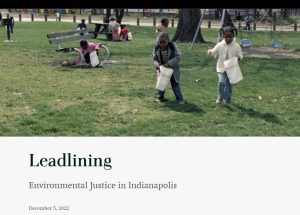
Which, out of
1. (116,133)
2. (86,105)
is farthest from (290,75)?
(116,133)

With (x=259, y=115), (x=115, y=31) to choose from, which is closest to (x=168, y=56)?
(x=259, y=115)

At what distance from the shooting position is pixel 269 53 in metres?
11.6

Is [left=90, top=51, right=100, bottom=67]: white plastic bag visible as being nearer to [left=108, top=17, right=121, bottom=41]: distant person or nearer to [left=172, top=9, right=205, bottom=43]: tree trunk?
[left=172, top=9, right=205, bottom=43]: tree trunk

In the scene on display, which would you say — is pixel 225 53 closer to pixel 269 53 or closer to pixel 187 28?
pixel 269 53

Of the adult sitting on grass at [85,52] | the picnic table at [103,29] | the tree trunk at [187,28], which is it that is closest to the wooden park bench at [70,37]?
the adult sitting on grass at [85,52]

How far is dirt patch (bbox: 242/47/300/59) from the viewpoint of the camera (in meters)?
10.9

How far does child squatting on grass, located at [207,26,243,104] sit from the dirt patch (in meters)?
5.10

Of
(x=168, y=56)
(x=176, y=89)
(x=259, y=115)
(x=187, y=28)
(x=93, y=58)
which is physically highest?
(x=187, y=28)

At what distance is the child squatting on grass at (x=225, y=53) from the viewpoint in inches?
218

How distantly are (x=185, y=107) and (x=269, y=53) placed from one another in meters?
6.51

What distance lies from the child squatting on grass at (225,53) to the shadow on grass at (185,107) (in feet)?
1.11

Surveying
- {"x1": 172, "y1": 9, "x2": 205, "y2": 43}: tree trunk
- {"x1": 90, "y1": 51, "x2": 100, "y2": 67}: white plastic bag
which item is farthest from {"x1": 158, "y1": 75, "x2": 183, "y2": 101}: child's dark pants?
{"x1": 172, "y1": 9, "x2": 205, "y2": 43}: tree trunk

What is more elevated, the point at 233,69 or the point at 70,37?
the point at 70,37

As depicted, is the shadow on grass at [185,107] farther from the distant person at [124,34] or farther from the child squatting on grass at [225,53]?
the distant person at [124,34]
